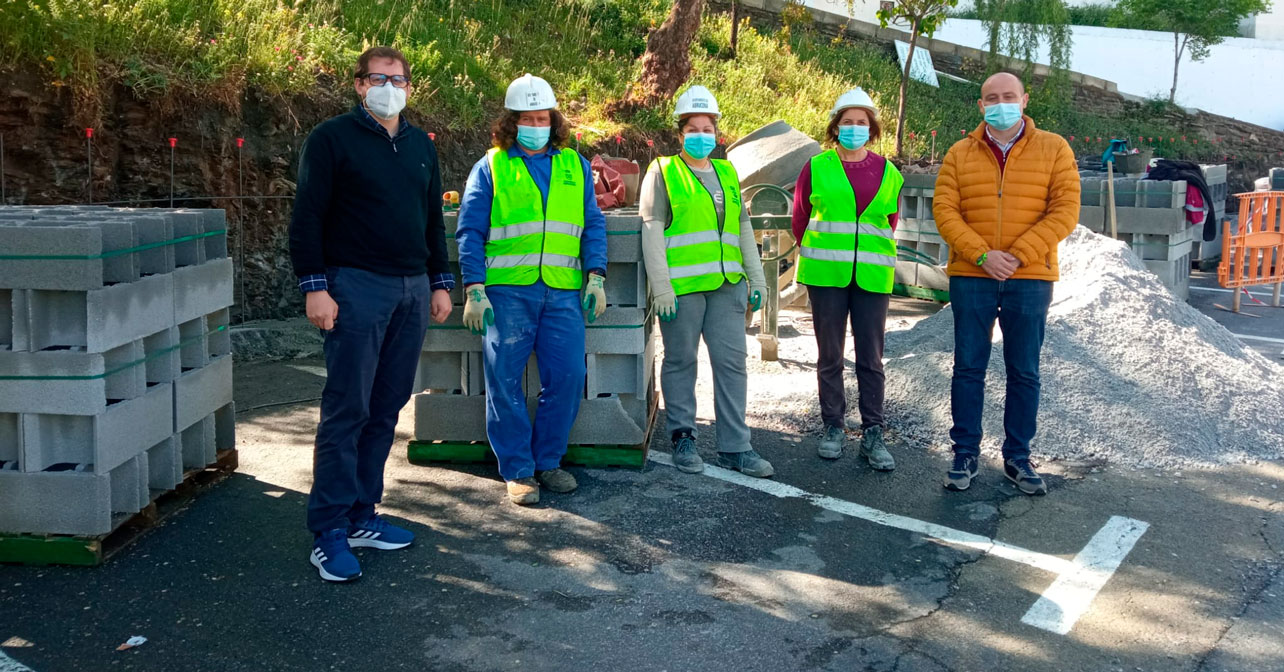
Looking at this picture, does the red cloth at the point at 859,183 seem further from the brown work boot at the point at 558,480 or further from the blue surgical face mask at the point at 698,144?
the brown work boot at the point at 558,480

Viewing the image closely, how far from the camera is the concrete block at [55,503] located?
4.61m

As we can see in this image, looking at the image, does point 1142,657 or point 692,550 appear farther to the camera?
point 692,550

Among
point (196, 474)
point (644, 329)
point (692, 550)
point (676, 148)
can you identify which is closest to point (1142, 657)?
point (692, 550)

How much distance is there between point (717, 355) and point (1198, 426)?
297 centimetres

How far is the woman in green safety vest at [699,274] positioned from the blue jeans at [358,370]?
149 cm

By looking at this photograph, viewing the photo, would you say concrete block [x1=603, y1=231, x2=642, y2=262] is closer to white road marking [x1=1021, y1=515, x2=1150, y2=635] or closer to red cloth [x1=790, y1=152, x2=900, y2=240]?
red cloth [x1=790, y1=152, x2=900, y2=240]

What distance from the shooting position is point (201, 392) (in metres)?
5.46

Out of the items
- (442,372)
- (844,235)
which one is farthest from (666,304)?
(442,372)

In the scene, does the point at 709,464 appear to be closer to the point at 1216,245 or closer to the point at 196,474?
the point at 196,474

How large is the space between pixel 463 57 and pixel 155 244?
10.5m

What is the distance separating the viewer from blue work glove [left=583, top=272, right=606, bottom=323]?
5.68 meters

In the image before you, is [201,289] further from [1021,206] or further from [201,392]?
[1021,206]

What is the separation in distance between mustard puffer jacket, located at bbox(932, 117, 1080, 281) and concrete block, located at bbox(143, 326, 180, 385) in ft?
12.3

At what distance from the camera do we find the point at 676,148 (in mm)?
16625
